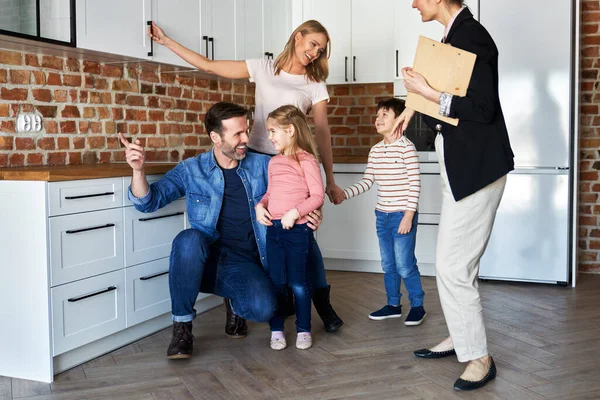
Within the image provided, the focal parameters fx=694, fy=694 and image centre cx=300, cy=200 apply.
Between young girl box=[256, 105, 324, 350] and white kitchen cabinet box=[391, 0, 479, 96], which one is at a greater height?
white kitchen cabinet box=[391, 0, 479, 96]

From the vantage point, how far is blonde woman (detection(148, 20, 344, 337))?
332 centimetres

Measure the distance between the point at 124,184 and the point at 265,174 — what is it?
0.65 m

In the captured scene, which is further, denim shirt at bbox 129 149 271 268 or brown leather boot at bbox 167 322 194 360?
denim shirt at bbox 129 149 271 268

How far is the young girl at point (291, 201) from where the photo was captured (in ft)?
9.96

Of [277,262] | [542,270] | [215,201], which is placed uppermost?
[215,201]

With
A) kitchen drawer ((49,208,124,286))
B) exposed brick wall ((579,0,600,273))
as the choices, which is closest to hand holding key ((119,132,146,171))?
kitchen drawer ((49,208,124,286))

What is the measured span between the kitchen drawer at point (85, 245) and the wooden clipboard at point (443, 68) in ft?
4.65

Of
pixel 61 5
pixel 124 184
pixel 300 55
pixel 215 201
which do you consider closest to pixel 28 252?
pixel 124 184

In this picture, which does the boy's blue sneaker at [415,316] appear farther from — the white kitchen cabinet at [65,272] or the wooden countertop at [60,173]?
the wooden countertop at [60,173]

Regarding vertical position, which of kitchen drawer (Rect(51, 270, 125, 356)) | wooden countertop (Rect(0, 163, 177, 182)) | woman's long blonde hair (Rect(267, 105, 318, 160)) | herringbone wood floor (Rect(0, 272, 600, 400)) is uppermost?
woman's long blonde hair (Rect(267, 105, 318, 160))

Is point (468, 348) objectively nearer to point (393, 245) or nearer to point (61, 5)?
point (393, 245)

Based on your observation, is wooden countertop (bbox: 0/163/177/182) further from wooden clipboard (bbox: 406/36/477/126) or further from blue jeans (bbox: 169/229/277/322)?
wooden clipboard (bbox: 406/36/477/126)

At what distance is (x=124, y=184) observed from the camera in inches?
120

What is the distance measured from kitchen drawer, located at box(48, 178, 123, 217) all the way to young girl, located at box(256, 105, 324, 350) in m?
0.63
